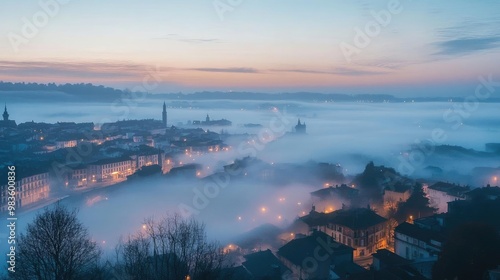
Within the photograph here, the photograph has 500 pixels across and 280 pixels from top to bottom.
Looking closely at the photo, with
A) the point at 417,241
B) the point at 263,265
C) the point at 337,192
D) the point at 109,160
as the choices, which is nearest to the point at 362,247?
the point at 417,241

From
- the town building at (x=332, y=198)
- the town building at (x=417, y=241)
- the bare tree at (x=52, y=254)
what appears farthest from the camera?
the town building at (x=332, y=198)

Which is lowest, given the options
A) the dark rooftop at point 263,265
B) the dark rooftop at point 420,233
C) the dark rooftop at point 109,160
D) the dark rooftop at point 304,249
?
the dark rooftop at point 109,160

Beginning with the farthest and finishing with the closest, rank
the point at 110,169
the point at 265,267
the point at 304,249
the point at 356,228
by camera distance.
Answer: the point at 110,169
the point at 356,228
the point at 304,249
the point at 265,267

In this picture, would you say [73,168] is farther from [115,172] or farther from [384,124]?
[384,124]

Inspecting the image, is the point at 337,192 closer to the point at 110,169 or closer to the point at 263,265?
the point at 263,265

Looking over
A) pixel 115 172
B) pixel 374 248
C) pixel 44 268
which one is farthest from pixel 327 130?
pixel 44 268

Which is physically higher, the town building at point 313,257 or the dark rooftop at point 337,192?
the town building at point 313,257

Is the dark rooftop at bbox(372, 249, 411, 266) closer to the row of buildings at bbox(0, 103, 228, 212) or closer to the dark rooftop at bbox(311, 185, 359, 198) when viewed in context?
the dark rooftop at bbox(311, 185, 359, 198)

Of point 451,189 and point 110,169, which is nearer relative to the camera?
point 451,189

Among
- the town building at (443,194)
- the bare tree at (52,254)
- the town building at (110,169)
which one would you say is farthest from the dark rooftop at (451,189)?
the town building at (110,169)

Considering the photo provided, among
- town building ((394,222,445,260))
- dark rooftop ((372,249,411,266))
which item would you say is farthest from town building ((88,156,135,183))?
dark rooftop ((372,249,411,266))

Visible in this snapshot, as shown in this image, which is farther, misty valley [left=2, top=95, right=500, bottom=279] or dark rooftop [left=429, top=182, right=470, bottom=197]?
dark rooftop [left=429, top=182, right=470, bottom=197]

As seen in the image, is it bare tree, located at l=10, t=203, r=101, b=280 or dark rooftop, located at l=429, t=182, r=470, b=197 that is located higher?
bare tree, located at l=10, t=203, r=101, b=280

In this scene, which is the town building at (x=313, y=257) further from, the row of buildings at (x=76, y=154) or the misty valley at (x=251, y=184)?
the row of buildings at (x=76, y=154)
